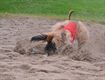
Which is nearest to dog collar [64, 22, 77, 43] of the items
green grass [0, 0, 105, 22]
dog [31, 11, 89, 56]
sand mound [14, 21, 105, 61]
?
dog [31, 11, 89, 56]

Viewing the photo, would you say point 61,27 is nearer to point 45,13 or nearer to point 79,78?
point 79,78

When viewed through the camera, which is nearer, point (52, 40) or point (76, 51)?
point (52, 40)

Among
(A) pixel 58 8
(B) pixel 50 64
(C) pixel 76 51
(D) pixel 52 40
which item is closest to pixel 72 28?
(C) pixel 76 51

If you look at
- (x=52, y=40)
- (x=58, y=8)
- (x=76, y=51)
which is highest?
(x=52, y=40)

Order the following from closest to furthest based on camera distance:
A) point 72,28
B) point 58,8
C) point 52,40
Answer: point 52,40 → point 72,28 → point 58,8

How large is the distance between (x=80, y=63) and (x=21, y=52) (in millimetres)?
1481

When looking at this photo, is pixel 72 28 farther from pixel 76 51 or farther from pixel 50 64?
pixel 50 64

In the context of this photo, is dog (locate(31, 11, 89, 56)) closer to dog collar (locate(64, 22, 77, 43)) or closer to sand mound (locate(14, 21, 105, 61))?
dog collar (locate(64, 22, 77, 43))

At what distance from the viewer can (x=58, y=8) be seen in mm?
17203

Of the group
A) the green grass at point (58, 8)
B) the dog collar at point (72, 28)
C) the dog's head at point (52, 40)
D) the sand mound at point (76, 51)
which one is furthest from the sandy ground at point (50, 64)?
the green grass at point (58, 8)

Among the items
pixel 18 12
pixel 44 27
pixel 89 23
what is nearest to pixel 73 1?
pixel 18 12

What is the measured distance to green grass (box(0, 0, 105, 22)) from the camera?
53.5ft

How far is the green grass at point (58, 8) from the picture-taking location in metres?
16.3

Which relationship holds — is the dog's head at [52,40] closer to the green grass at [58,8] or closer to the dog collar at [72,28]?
the dog collar at [72,28]
